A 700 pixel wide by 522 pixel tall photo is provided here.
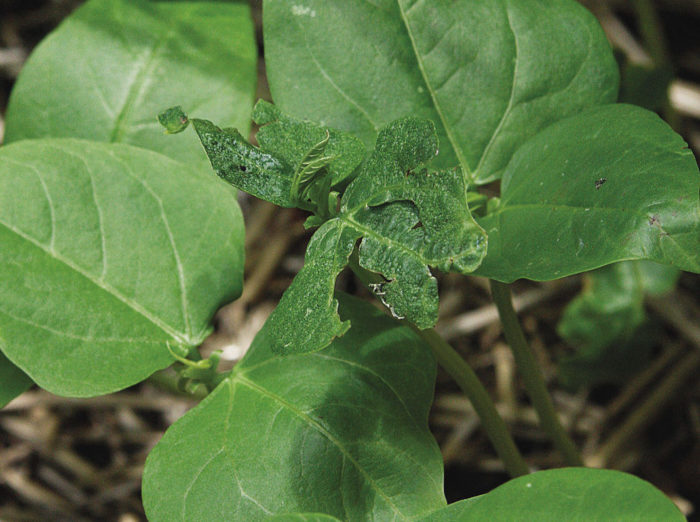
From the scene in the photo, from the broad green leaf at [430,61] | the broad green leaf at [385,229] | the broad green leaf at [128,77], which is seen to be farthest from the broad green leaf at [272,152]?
the broad green leaf at [128,77]

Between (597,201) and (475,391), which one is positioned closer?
(597,201)

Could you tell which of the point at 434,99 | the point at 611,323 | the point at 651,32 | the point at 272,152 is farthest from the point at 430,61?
the point at 651,32

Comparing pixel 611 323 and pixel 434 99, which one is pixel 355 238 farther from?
pixel 611 323

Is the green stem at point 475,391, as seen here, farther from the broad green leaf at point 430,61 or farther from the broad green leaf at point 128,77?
the broad green leaf at point 128,77

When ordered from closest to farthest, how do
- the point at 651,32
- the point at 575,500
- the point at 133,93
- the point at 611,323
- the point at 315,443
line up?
the point at 575,500 < the point at 315,443 < the point at 133,93 < the point at 611,323 < the point at 651,32

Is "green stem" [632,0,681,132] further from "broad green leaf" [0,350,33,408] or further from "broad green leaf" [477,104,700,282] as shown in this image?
"broad green leaf" [0,350,33,408]

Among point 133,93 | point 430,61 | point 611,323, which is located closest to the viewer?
point 430,61
